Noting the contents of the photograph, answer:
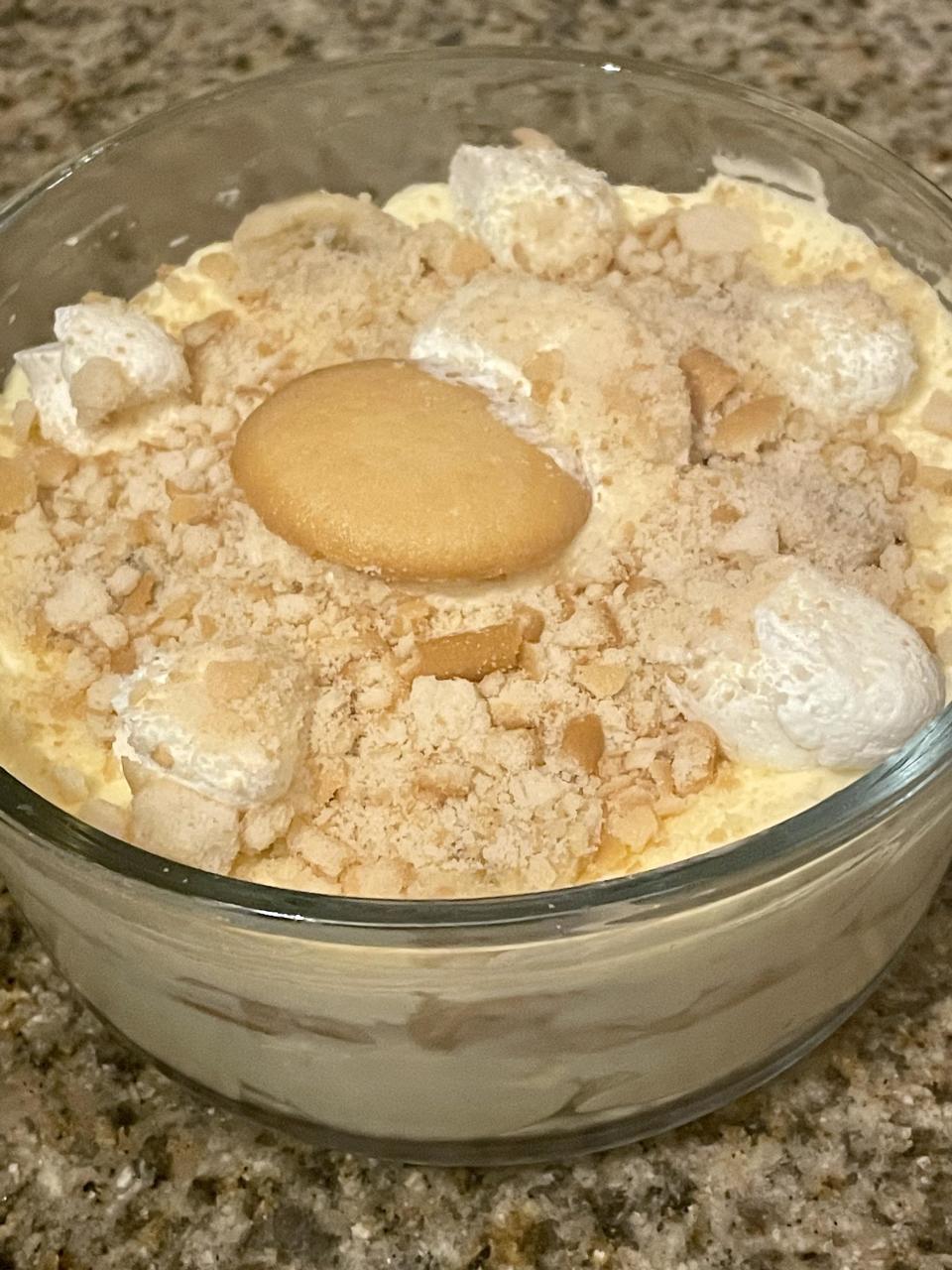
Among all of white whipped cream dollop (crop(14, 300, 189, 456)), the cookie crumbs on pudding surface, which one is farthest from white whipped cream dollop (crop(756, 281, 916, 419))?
white whipped cream dollop (crop(14, 300, 189, 456))

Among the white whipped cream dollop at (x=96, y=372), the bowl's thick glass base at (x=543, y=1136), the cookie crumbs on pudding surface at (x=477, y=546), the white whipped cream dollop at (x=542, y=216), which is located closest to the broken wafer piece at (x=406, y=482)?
the cookie crumbs on pudding surface at (x=477, y=546)

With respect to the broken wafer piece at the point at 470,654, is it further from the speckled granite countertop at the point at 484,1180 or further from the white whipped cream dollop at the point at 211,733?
the speckled granite countertop at the point at 484,1180

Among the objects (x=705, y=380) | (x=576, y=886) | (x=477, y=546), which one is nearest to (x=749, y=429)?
(x=705, y=380)

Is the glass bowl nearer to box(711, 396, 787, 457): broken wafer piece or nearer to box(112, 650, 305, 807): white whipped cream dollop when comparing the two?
box(112, 650, 305, 807): white whipped cream dollop

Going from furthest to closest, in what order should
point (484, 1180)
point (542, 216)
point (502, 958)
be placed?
point (542, 216) < point (484, 1180) < point (502, 958)

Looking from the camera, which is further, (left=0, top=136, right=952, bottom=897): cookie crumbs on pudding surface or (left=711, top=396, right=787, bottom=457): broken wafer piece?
(left=711, top=396, right=787, bottom=457): broken wafer piece

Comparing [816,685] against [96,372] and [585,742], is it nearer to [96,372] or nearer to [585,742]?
[585,742]

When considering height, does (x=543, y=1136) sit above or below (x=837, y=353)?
below
